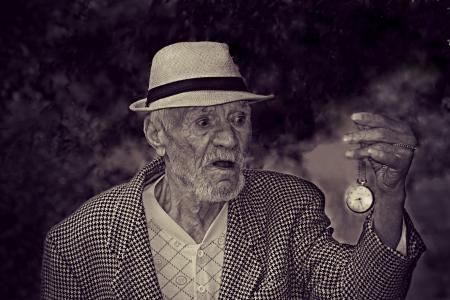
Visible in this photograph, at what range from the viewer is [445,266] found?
174 inches

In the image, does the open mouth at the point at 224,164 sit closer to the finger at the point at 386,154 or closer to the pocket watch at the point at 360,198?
the pocket watch at the point at 360,198

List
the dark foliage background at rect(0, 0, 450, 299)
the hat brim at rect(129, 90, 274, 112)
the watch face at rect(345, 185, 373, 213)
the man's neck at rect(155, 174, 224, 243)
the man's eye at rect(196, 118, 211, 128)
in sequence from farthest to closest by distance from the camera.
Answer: the dark foliage background at rect(0, 0, 450, 299), the man's neck at rect(155, 174, 224, 243), the man's eye at rect(196, 118, 211, 128), the hat brim at rect(129, 90, 274, 112), the watch face at rect(345, 185, 373, 213)

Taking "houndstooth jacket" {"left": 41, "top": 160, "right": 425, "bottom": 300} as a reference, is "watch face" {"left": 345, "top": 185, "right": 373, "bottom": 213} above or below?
above

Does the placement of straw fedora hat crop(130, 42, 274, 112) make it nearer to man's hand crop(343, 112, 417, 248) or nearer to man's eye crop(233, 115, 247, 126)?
man's eye crop(233, 115, 247, 126)

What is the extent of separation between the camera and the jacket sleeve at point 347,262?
2824 millimetres

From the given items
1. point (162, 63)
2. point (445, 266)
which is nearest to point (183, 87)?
point (162, 63)

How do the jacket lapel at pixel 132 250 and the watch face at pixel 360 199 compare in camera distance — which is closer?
the watch face at pixel 360 199

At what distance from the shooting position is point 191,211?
3.38m

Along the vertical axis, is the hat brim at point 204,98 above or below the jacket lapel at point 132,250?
above

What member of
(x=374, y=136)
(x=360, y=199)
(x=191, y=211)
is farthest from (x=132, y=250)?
(x=374, y=136)

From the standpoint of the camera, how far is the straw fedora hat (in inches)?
124

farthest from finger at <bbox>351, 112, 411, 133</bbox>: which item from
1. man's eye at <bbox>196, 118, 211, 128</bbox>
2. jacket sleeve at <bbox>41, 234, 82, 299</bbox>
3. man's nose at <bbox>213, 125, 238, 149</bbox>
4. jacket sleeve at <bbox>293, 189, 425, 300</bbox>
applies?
jacket sleeve at <bbox>41, 234, 82, 299</bbox>

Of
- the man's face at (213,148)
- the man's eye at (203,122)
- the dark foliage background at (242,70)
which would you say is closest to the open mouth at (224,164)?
the man's face at (213,148)

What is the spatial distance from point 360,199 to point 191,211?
88 centimetres
